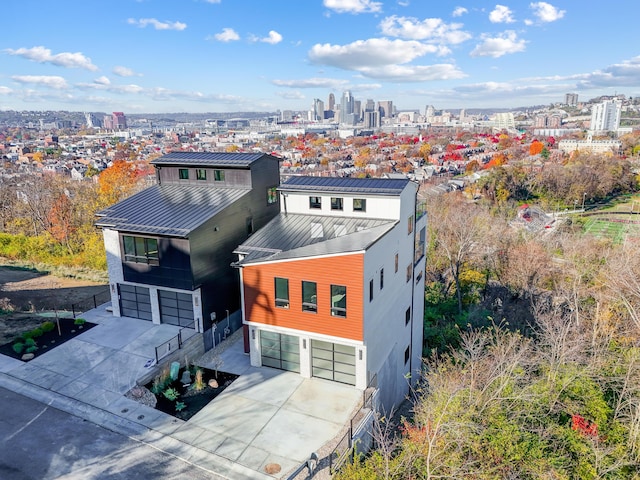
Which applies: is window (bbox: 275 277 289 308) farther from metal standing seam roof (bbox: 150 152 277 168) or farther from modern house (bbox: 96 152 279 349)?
metal standing seam roof (bbox: 150 152 277 168)

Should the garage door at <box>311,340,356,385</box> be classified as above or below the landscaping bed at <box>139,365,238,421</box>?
above

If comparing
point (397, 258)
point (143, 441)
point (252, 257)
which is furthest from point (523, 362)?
point (143, 441)

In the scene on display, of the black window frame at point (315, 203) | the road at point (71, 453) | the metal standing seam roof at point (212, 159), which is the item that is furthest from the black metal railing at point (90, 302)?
the black window frame at point (315, 203)

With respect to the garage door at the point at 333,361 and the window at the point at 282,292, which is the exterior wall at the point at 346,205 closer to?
the window at the point at 282,292

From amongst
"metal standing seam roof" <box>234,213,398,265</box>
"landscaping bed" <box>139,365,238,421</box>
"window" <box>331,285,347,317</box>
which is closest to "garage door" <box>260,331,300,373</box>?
"landscaping bed" <box>139,365,238,421</box>

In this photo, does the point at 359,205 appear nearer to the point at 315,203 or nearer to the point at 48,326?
the point at 315,203

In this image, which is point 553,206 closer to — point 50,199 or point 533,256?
point 533,256
